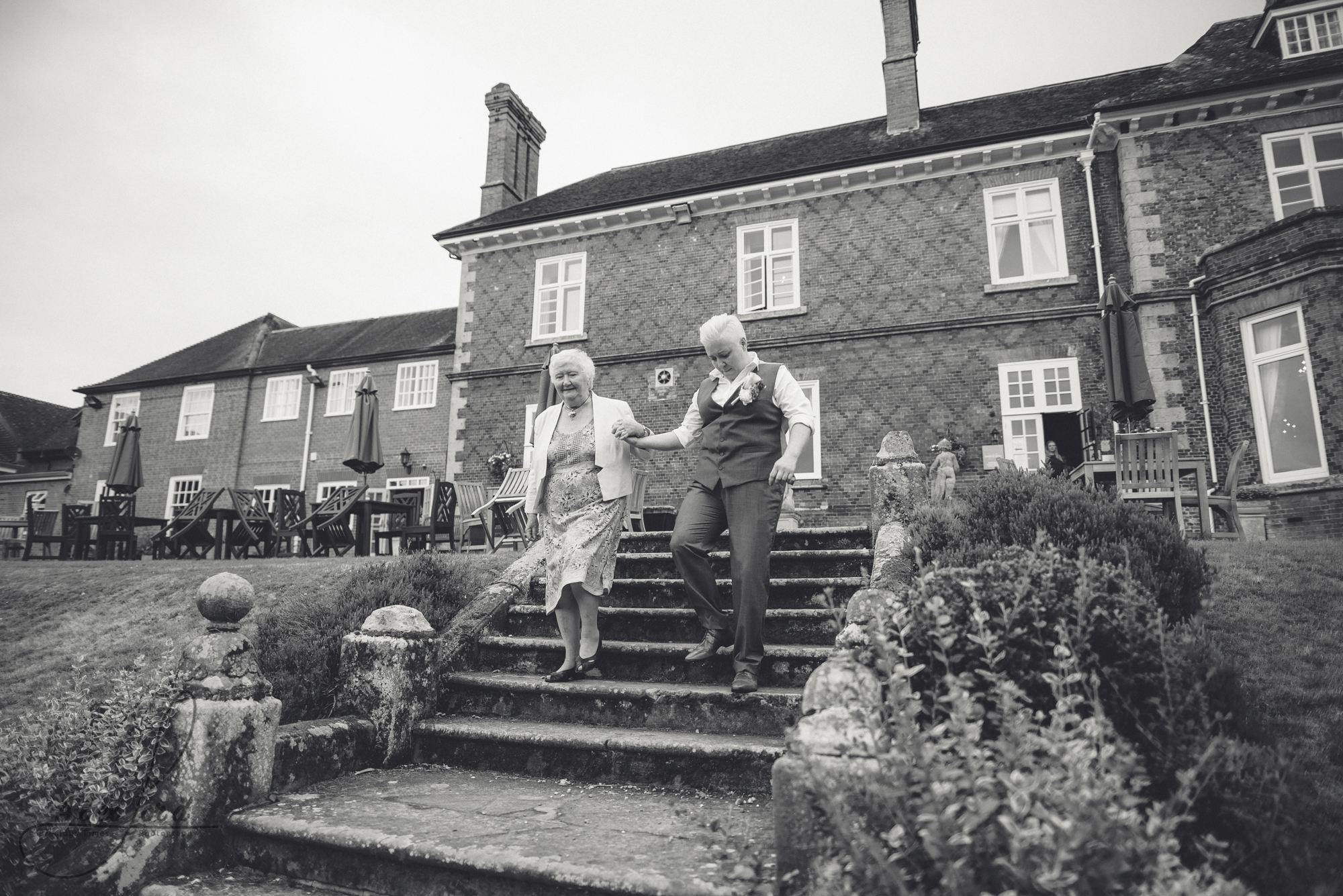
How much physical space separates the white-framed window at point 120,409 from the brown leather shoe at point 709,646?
31.6 m

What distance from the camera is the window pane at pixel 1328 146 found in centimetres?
1298

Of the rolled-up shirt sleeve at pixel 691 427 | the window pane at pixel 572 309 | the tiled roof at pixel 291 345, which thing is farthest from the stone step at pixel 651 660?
the tiled roof at pixel 291 345

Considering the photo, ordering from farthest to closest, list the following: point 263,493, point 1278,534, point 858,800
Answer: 1. point 263,493
2. point 1278,534
3. point 858,800

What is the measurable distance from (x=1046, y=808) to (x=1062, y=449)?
13.6 meters

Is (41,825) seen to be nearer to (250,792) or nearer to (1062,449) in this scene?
(250,792)

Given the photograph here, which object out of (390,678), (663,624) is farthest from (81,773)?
(663,624)

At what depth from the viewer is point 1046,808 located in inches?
69.9

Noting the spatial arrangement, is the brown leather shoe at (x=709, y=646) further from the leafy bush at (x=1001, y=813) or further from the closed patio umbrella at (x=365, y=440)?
the closed patio umbrella at (x=365, y=440)

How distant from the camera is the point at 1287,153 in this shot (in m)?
13.2

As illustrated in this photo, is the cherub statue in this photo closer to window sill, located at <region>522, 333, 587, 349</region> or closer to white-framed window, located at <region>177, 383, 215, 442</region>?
window sill, located at <region>522, 333, 587, 349</region>

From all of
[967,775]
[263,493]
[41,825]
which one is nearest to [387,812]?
[41,825]

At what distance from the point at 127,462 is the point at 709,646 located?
55.2 feet

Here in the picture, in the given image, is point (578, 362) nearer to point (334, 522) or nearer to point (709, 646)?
point (709, 646)

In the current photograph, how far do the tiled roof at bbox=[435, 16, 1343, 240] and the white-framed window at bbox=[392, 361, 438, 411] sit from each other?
6.92 meters
